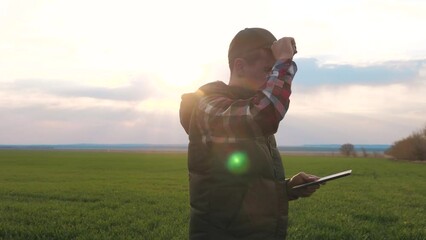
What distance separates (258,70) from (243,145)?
1.55ft

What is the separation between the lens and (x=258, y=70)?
8.43ft

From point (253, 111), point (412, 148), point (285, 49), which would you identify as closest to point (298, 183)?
point (253, 111)

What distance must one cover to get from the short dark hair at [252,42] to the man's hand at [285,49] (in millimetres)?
144

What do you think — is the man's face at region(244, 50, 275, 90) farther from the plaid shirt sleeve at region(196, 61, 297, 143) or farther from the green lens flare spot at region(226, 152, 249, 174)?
the green lens flare spot at region(226, 152, 249, 174)

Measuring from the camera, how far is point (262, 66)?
100 inches

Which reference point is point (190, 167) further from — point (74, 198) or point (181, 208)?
point (74, 198)

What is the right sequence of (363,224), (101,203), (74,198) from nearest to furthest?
(363,224) → (101,203) → (74,198)

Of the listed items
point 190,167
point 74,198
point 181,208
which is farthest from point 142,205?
point 190,167

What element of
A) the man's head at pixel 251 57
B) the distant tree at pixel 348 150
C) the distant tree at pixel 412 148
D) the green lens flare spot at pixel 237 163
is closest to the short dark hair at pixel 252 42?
the man's head at pixel 251 57

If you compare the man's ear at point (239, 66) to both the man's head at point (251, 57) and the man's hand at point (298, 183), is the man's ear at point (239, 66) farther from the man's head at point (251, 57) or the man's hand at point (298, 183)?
the man's hand at point (298, 183)

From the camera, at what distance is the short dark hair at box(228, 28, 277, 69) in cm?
253

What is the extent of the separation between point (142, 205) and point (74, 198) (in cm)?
378

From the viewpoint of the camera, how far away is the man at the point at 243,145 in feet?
7.43

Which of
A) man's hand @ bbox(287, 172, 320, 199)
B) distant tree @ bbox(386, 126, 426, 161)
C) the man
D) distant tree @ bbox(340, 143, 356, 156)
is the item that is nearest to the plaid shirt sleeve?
the man
